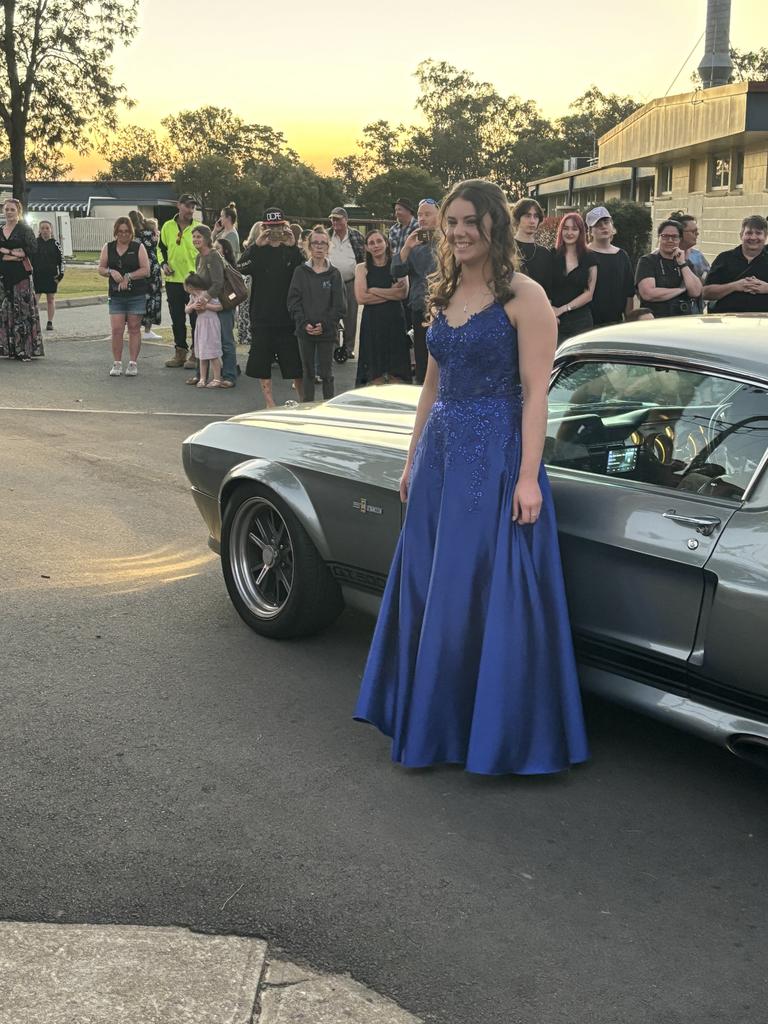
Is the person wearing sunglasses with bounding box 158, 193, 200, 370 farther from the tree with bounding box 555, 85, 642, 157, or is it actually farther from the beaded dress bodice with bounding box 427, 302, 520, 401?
the tree with bounding box 555, 85, 642, 157

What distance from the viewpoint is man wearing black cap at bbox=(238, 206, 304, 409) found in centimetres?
1091

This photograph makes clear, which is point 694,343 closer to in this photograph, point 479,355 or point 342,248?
point 479,355

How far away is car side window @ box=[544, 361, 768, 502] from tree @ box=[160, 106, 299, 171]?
130 metres

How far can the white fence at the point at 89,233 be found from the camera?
260 ft

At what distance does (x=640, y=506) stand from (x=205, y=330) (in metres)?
9.84

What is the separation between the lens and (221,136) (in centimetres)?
13088

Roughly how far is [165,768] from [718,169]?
81.6ft

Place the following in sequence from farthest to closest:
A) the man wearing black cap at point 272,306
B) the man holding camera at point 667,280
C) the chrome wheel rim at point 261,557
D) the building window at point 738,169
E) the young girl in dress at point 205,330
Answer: the building window at point 738,169, the young girl in dress at point 205,330, the man wearing black cap at point 272,306, the man holding camera at point 667,280, the chrome wheel rim at point 261,557

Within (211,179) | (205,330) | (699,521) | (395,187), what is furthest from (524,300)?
(395,187)

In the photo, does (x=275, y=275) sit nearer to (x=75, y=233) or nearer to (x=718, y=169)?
(x=718, y=169)

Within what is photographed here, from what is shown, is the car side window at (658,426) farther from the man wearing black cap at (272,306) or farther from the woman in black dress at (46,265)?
the woman in black dress at (46,265)

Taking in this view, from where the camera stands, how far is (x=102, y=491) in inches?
312

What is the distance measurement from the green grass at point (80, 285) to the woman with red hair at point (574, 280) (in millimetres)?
19658

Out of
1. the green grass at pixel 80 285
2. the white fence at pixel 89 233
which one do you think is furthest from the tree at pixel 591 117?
the green grass at pixel 80 285
